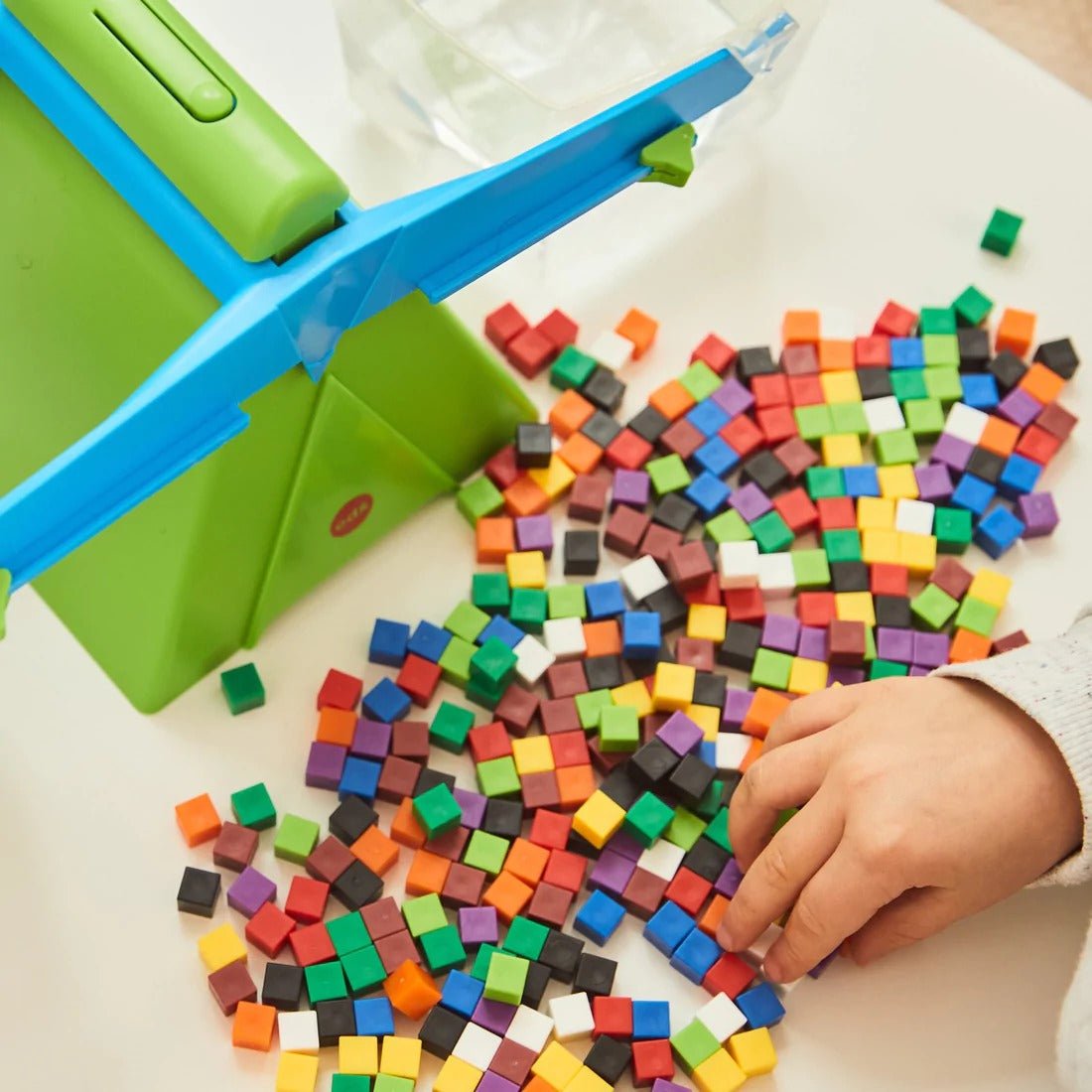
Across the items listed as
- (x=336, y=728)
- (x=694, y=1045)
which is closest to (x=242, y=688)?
(x=336, y=728)

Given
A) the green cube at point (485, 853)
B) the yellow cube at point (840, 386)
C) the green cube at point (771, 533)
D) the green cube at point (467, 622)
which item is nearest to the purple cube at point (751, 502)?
the green cube at point (771, 533)

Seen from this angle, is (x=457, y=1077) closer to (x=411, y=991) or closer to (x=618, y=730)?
(x=411, y=991)

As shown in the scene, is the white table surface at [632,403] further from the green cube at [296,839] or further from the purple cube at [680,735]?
the purple cube at [680,735]

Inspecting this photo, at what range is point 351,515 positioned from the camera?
40.1 inches

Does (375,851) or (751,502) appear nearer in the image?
(375,851)

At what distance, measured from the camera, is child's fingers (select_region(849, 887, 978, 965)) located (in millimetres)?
846

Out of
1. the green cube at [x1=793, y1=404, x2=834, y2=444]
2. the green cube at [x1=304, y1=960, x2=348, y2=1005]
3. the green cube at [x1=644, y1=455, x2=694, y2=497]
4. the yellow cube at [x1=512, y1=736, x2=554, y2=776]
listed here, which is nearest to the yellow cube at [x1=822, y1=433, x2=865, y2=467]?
the green cube at [x1=793, y1=404, x2=834, y2=444]

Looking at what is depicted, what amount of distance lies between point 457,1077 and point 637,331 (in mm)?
597

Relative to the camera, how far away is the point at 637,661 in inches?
40.2

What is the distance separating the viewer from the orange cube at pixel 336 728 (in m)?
0.97

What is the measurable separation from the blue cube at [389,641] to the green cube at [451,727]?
5 centimetres

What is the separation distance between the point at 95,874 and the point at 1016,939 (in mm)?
618

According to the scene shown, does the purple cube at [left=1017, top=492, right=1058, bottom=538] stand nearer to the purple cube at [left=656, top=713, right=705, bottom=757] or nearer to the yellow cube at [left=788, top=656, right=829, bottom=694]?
the yellow cube at [left=788, top=656, right=829, bottom=694]

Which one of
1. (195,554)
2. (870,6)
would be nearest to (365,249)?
(195,554)
